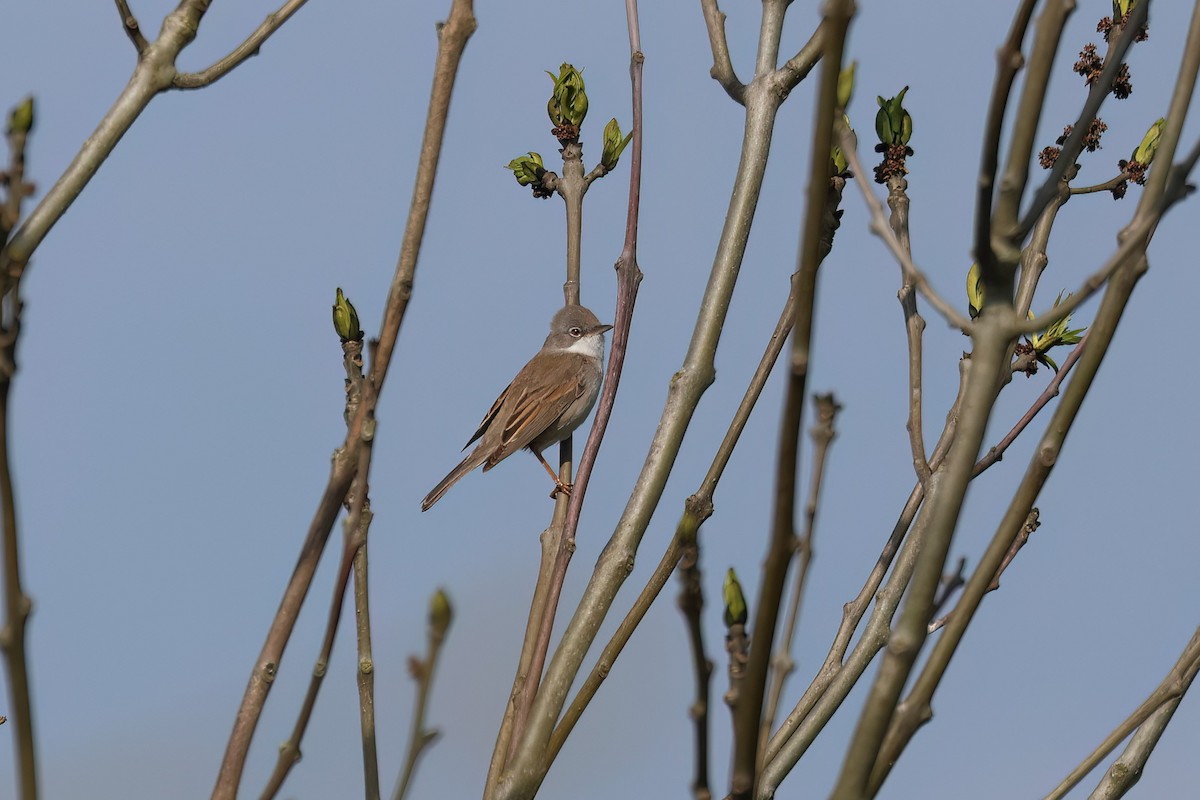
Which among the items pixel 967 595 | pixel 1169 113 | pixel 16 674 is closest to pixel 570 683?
pixel 967 595

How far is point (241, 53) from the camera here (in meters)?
3.54

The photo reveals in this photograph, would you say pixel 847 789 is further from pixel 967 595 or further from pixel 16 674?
pixel 16 674

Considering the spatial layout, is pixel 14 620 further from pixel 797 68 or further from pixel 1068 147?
pixel 797 68

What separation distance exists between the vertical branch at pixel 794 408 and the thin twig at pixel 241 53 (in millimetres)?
1780

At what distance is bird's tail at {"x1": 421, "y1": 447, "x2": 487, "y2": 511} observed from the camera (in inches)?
393

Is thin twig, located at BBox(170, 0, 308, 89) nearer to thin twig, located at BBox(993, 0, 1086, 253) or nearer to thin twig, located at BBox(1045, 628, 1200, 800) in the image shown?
thin twig, located at BBox(993, 0, 1086, 253)

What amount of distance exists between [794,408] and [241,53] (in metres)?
1.99

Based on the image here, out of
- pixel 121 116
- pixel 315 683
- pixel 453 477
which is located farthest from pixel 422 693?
pixel 453 477

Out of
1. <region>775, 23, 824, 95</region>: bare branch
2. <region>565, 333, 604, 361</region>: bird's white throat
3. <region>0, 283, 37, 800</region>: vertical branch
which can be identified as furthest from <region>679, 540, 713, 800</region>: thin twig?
<region>565, 333, 604, 361</region>: bird's white throat

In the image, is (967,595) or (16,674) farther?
(967,595)

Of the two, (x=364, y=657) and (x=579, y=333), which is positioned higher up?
(x=579, y=333)

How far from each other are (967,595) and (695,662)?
851 mm

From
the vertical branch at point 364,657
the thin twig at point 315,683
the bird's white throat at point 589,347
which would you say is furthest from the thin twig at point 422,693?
the bird's white throat at point 589,347

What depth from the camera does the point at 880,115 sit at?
15.7ft
